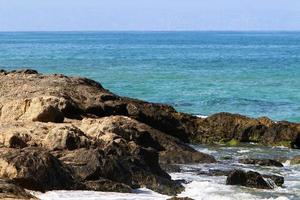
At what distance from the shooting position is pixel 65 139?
17.7 m

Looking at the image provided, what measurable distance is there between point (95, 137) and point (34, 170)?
432 centimetres

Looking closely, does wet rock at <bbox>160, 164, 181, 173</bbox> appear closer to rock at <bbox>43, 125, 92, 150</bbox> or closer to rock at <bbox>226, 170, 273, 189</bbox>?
rock at <bbox>226, 170, 273, 189</bbox>

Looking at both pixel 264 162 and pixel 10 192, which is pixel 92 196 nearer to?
pixel 10 192

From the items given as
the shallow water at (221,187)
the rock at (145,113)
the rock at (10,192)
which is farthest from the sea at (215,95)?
the rock at (10,192)

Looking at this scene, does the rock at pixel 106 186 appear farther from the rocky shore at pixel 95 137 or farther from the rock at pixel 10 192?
the rock at pixel 10 192

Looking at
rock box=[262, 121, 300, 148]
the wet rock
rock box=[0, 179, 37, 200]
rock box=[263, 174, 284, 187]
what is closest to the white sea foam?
rock box=[0, 179, 37, 200]

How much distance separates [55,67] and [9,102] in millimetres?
49752

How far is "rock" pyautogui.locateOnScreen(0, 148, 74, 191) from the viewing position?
14.7 m

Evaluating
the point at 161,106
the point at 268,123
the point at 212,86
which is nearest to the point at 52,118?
the point at 161,106

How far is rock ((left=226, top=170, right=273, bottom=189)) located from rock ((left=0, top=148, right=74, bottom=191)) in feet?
15.3

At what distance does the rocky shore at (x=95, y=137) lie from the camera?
50.2 ft

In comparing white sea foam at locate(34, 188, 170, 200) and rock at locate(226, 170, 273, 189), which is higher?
white sea foam at locate(34, 188, 170, 200)

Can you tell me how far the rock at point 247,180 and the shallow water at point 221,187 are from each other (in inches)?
8.1

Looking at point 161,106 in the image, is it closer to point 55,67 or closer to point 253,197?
point 253,197
